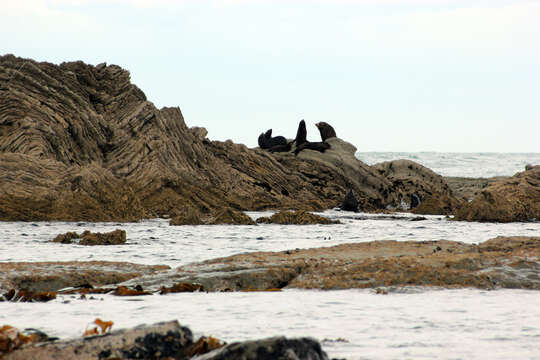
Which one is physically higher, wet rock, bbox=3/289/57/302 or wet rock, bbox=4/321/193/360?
wet rock, bbox=4/321/193/360

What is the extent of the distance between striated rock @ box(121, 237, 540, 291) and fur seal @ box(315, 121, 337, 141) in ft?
73.4

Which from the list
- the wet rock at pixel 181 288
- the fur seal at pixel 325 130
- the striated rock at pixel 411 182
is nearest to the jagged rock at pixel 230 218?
the wet rock at pixel 181 288

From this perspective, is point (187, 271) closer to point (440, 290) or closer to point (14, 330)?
point (440, 290)

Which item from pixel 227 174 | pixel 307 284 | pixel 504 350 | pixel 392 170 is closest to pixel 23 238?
pixel 307 284

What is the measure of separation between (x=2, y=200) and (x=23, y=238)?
3.31 meters

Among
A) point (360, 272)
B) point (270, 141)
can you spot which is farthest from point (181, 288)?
point (270, 141)

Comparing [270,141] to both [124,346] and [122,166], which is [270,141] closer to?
[122,166]

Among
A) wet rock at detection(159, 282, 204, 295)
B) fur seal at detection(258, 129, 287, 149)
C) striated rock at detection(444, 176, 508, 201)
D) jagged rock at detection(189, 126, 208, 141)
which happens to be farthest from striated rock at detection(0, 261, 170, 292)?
striated rock at detection(444, 176, 508, 201)

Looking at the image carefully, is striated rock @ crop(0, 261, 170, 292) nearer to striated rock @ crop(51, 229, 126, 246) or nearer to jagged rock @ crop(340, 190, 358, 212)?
striated rock @ crop(51, 229, 126, 246)

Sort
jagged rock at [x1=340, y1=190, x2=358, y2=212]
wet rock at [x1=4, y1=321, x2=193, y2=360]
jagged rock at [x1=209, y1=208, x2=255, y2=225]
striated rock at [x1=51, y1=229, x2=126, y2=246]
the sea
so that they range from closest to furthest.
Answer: wet rock at [x1=4, y1=321, x2=193, y2=360] < the sea < striated rock at [x1=51, y1=229, x2=126, y2=246] < jagged rock at [x1=209, y1=208, x2=255, y2=225] < jagged rock at [x1=340, y1=190, x2=358, y2=212]

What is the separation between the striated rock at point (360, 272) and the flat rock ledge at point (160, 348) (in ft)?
8.25

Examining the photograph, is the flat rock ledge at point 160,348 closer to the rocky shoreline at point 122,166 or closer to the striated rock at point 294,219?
the rocky shoreline at point 122,166

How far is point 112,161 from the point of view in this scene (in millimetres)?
16297

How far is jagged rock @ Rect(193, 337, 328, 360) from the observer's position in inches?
86.3
